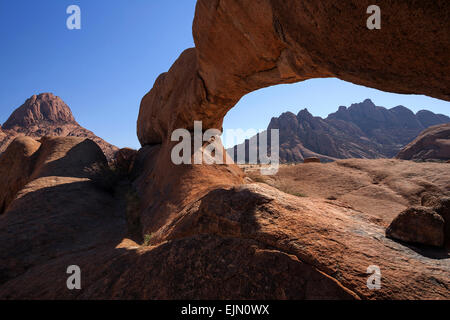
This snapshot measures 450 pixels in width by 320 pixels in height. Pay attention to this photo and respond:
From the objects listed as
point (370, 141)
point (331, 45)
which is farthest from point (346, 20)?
point (370, 141)

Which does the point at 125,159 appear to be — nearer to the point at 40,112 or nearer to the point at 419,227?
the point at 419,227

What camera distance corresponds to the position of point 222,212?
269 centimetres

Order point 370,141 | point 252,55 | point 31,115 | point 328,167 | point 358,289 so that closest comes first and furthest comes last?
point 358,289 → point 252,55 → point 328,167 → point 31,115 → point 370,141

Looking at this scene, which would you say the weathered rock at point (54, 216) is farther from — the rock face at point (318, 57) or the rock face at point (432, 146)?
the rock face at point (432, 146)

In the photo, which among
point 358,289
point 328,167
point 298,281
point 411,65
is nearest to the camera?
point 358,289

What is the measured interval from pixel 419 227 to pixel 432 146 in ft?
120

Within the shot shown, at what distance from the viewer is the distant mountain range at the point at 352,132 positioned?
2527 inches

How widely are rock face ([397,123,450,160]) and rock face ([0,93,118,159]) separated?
53.3 metres

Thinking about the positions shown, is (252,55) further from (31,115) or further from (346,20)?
(31,115)

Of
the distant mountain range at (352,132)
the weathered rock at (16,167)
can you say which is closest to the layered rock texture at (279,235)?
the weathered rock at (16,167)

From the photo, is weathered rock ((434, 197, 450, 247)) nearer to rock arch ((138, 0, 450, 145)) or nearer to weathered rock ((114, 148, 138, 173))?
rock arch ((138, 0, 450, 145))

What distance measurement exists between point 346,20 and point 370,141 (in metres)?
93.3

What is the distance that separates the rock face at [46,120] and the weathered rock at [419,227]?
4789 centimetres

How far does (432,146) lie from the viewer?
1097 inches
